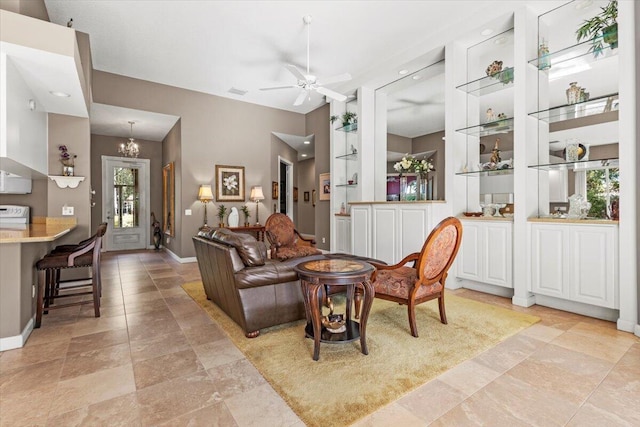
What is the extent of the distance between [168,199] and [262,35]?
16.0 ft

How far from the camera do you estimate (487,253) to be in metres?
3.95

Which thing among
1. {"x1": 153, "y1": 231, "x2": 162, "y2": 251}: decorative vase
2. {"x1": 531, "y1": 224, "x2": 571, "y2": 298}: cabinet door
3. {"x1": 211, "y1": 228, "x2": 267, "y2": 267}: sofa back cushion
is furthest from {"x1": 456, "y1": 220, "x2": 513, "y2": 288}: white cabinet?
{"x1": 153, "y1": 231, "x2": 162, "y2": 251}: decorative vase

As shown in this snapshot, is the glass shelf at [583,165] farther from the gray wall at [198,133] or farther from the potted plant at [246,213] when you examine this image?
the potted plant at [246,213]

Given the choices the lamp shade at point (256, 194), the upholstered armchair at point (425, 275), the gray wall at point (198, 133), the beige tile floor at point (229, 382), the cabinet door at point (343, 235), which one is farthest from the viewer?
the lamp shade at point (256, 194)

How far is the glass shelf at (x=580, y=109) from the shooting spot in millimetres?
3112

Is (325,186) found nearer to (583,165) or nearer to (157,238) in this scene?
(583,165)

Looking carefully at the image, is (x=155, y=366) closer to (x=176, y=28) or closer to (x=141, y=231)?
(x=176, y=28)

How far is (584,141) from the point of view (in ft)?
11.1

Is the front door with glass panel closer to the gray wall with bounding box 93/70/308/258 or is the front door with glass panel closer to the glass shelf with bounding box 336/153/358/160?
the gray wall with bounding box 93/70/308/258

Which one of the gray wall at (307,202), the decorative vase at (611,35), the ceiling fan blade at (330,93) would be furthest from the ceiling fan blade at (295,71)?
the gray wall at (307,202)

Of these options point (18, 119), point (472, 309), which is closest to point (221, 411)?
point (472, 309)

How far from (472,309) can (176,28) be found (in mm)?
5207

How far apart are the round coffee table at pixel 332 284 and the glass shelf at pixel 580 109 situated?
2.96m

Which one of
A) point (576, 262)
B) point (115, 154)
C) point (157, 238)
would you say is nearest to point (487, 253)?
point (576, 262)
